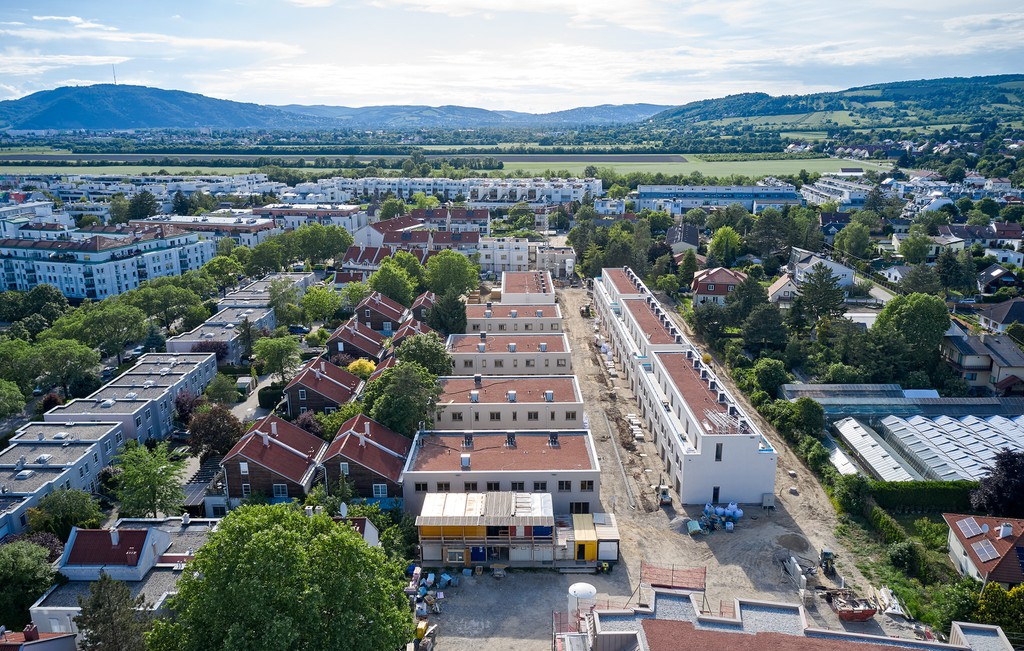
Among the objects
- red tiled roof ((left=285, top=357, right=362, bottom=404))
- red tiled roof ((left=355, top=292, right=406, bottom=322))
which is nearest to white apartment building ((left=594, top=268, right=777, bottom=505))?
red tiled roof ((left=285, top=357, right=362, bottom=404))

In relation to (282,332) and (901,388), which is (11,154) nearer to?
(282,332)

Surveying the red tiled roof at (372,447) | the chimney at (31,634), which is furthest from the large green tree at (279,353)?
the chimney at (31,634)

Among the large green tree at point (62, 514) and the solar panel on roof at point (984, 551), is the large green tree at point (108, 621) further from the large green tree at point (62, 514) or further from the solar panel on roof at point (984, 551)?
the solar panel on roof at point (984, 551)

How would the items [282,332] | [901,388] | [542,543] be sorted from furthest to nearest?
[282,332]
[901,388]
[542,543]

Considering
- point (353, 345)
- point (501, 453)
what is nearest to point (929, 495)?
point (501, 453)

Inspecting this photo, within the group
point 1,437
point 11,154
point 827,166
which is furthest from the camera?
point 11,154

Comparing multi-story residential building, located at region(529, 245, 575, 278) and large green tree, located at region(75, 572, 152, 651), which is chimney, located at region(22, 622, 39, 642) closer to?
large green tree, located at region(75, 572, 152, 651)

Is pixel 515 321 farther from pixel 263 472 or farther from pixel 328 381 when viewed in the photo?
pixel 263 472

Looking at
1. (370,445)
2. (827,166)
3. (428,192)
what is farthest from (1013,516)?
(827,166)
